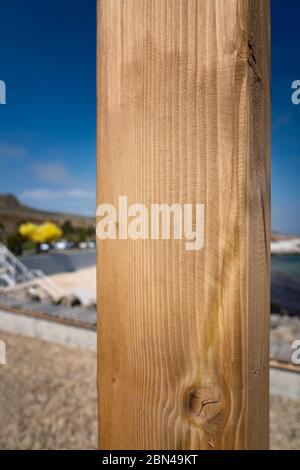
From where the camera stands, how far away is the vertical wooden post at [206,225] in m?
0.53

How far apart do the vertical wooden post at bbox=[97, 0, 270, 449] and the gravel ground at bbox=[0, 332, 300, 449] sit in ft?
9.61

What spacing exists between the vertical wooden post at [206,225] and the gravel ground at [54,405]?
2930mm

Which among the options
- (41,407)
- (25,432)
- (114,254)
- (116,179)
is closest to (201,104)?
(116,179)

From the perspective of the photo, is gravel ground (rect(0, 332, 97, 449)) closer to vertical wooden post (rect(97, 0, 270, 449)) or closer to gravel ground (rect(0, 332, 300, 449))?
gravel ground (rect(0, 332, 300, 449))

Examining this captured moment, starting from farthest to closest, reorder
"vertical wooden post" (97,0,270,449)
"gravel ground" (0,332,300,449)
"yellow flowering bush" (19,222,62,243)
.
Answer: "yellow flowering bush" (19,222,62,243)
"gravel ground" (0,332,300,449)
"vertical wooden post" (97,0,270,449)

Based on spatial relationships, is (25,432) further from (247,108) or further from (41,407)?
(247,108)

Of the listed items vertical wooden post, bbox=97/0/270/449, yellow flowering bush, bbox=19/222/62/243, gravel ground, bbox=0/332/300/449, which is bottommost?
gravel ground, bbox=0/332/300/449

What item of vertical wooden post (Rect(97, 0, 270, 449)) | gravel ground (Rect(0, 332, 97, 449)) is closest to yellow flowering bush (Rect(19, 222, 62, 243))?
gravel ground (Rect(0, 332, 97, 449))

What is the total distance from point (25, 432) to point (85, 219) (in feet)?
122

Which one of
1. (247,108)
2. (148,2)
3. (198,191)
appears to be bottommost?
(198,191)

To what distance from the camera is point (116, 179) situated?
23.7 inches

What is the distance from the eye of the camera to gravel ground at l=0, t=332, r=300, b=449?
2.95 m

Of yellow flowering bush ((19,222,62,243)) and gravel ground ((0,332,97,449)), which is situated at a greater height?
yellow flowering bush ((19,222,62,243))

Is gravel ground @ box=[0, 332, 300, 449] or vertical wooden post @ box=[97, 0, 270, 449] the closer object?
vertical wooden post @ box=[97, 0, 270, 449]
